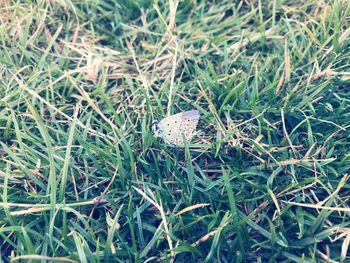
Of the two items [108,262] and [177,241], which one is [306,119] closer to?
[177,241]

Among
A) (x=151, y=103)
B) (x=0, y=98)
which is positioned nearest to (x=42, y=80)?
(x=0, y=98)

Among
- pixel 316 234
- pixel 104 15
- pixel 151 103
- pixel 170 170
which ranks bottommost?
pixel 316 234

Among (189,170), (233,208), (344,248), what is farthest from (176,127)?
(344,248)

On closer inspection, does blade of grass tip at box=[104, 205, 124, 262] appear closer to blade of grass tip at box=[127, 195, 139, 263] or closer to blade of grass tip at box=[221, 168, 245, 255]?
blade of grass tip at box=[127, 195, 139, 263]

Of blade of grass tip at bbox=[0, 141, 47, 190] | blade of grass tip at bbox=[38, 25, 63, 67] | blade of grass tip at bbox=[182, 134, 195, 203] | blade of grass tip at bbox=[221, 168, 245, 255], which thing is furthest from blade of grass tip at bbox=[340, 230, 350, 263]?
blade of grass tip at bbox=[38, 25, 63, 67]

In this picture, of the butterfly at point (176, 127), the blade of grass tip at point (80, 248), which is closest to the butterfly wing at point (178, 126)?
the butterfly at point (176, 127)

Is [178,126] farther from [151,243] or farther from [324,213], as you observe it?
[324,213]
